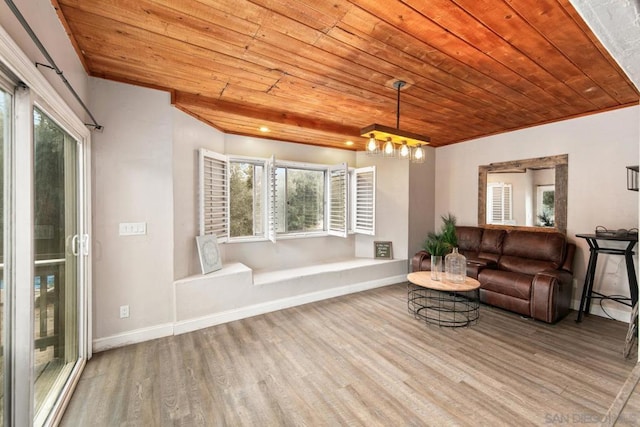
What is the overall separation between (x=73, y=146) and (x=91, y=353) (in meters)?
1.86

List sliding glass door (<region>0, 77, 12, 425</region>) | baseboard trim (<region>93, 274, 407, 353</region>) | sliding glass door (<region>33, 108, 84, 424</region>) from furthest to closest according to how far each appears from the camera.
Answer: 1. baseboard trim (<region>93, 274, 407, 353</region>)
2. sliding glass door (<region>33, 108, 84, 424</region>)
3. sliding glass door (<region>0, 77, 12, 425</region>)

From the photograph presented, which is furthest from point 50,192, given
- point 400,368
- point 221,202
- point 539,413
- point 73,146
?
point 539,413

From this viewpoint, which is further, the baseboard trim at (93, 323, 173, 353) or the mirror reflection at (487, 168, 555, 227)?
the mirror reflection at (487, 168, 555, 227)

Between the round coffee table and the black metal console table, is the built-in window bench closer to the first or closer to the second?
the round coffee table

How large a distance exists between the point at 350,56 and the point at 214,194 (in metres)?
2.40

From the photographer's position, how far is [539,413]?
1841 mm

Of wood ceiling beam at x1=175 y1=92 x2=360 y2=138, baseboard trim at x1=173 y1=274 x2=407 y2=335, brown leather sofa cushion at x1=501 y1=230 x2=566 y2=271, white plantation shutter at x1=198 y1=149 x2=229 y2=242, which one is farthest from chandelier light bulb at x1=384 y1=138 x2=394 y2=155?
brown leather sofa cushion at x1=501 y1=230 x2=566 y2=271

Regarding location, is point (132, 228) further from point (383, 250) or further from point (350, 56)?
point (383, 250)

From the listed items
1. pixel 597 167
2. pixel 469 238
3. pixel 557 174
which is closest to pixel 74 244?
pixel 469 238

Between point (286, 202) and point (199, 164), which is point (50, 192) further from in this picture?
point (286, 202)

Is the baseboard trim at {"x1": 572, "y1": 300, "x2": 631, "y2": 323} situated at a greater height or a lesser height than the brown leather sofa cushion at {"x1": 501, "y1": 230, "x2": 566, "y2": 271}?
lesser

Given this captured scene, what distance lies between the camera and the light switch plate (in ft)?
8.73

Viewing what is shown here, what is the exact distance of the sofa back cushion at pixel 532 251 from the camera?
3557 mm

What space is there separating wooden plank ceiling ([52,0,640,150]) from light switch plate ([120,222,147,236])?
1.34 meters
